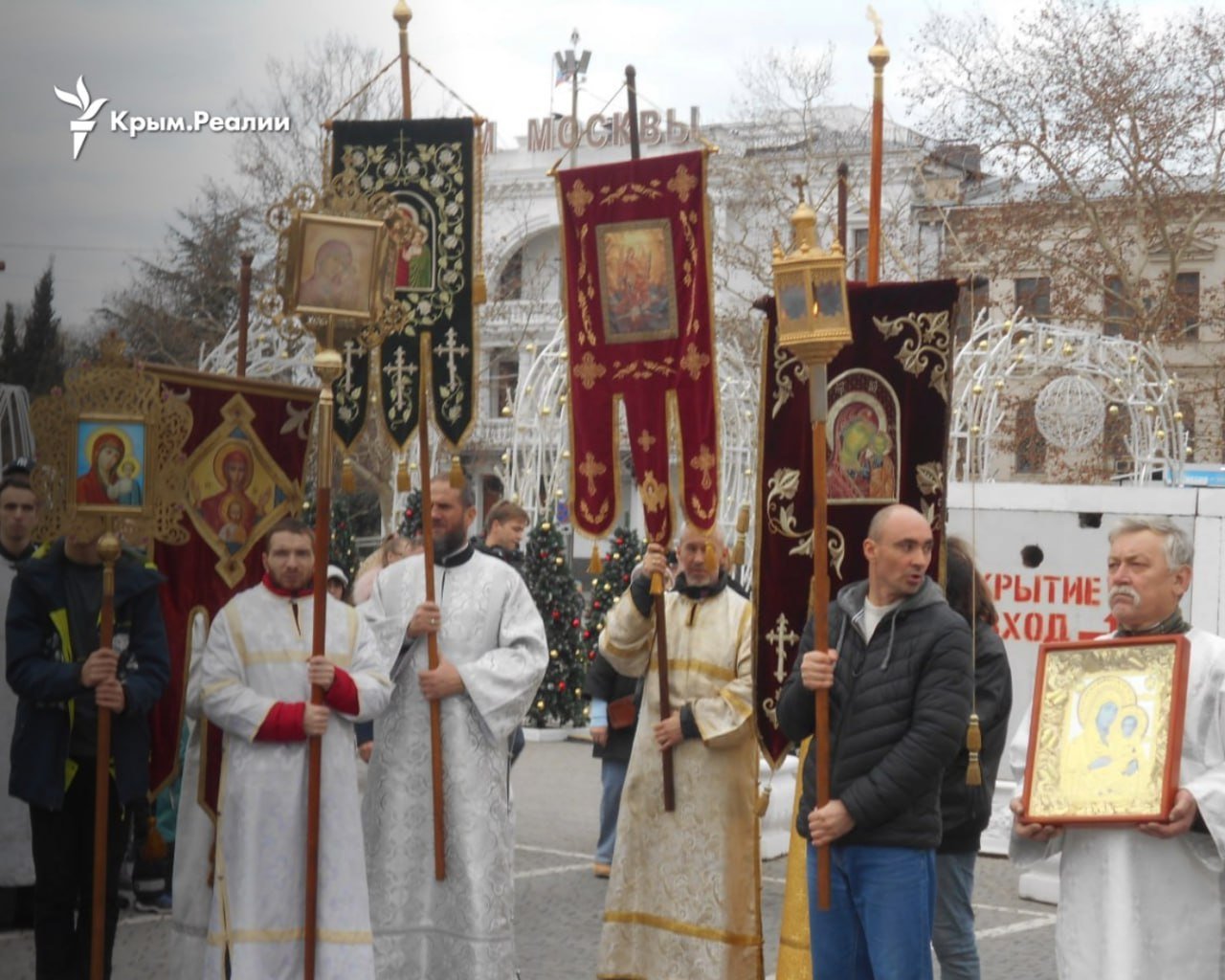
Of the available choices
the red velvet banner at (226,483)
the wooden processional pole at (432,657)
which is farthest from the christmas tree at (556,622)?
the wooden processional pole at (432,657)

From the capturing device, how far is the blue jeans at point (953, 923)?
658cm

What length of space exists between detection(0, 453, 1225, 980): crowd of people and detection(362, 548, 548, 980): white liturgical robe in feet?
0.04

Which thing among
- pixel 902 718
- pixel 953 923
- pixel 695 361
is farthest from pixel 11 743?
pixel 902 718

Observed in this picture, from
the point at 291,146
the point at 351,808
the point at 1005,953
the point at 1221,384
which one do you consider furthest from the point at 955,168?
the point at 351,808

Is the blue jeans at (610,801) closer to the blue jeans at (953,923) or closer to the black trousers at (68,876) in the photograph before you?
the blue jeans at (953,923)

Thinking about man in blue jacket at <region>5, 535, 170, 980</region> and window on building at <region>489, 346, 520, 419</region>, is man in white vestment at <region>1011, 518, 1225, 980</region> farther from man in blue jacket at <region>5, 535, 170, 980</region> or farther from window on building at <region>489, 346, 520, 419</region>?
window on building at <region>489, 346, 520, 419</region>

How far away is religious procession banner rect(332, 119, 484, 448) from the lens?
25.4 ft

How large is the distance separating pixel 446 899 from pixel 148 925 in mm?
2185

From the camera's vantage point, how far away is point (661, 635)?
7.49 metres

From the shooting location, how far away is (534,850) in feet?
36.8

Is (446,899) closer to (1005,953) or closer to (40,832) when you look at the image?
(40,832)

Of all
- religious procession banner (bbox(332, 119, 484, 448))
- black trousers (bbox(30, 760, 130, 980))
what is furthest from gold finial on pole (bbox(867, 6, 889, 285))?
black trousers (bbox(30, 760, 130, 980))

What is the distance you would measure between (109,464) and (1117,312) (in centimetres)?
2785

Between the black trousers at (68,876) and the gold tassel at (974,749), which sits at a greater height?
the gold tassel at (974,749)
